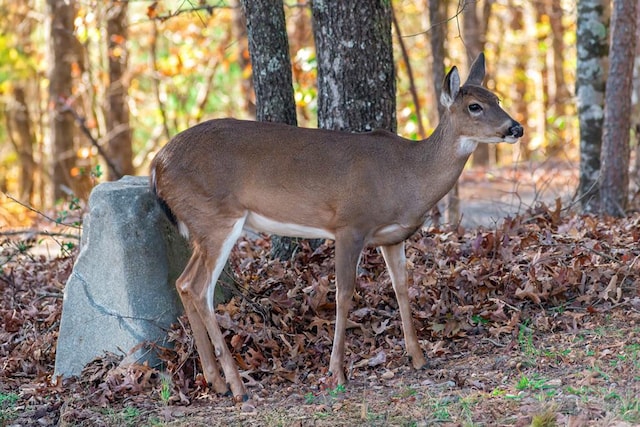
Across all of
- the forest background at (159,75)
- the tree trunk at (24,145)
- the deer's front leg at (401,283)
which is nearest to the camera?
the deer's front leg at (401,283)

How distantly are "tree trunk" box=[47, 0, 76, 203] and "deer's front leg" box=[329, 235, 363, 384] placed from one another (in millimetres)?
11348

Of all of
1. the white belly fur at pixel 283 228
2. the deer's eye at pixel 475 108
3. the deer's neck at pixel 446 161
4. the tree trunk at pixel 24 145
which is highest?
the deer's eye at pixel 475 108

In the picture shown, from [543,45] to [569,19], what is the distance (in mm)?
3010

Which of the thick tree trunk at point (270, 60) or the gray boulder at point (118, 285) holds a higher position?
the thick tree trunk at point (270, 60)

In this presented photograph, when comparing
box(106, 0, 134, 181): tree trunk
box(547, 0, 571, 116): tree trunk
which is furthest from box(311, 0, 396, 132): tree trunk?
box(547, 0, 571, 116): tree trunk

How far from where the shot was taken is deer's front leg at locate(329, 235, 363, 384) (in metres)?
5.77

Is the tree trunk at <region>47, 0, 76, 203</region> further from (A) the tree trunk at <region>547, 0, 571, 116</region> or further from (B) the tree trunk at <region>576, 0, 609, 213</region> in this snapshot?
(A) the tree trunk at <region>547, 0, 571, 116</region>

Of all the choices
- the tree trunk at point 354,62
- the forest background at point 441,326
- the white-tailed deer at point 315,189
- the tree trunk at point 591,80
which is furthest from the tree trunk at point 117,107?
the white-tailed deer at point 315,189

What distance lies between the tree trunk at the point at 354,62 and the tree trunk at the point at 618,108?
2846mm

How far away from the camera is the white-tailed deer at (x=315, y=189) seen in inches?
230

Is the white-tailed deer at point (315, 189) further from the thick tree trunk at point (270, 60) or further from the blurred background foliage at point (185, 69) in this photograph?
the blurred background foliage at point (185, 69)

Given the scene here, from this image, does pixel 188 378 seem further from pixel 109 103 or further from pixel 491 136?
pixel 109 103

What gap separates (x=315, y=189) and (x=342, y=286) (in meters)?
0.62

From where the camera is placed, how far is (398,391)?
18.4 ft
